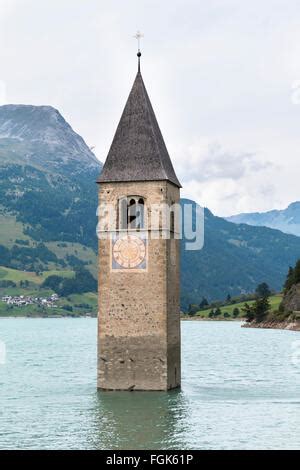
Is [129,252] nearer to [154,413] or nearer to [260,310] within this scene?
[154,413]

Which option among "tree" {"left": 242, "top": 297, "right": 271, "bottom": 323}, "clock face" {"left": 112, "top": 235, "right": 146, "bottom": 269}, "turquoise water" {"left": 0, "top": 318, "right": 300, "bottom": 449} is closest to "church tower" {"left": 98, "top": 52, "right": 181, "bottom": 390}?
"clock face" {"left": 112, "top": 235, "right": 146, "bottom": 269}

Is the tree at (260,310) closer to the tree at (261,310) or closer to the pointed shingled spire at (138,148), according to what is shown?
the tree at (261,310)

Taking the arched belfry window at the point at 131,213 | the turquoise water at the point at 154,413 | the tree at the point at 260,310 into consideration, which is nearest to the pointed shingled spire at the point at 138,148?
the arched belfry window at the point at 131,213

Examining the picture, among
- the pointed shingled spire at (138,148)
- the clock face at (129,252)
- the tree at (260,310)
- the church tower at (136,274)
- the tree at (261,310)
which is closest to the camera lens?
the church tower at (136,274)

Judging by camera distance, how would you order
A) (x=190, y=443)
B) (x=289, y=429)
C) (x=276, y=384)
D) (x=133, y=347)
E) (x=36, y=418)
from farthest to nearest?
(x=276, y=384)
(x=133, y=347)
(x=36, y=418)
(x=289, y=429)
(x=190, y=443)

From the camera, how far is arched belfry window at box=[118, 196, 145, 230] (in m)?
48.6

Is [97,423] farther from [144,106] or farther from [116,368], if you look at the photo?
[144,106]

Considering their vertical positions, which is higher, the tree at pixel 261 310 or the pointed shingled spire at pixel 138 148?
the pointed shingled spire at pixel 138 148

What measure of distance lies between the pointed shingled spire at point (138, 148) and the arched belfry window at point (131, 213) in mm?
1221

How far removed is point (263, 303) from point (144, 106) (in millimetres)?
142042

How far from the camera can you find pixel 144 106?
5031cm

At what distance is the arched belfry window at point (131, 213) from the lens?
160 ft
